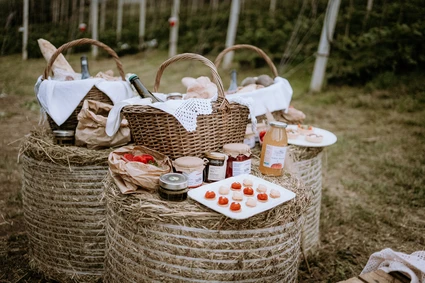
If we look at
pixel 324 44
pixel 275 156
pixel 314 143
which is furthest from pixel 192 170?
pixel 324 44

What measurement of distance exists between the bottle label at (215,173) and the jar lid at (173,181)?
208mm

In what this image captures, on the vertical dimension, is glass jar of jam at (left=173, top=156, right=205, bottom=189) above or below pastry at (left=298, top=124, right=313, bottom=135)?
above

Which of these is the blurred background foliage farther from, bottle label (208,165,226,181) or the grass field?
bottle label (208,165,226,181)

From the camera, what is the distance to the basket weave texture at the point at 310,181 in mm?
2475

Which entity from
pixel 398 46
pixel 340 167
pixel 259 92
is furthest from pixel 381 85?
pixel 259 92

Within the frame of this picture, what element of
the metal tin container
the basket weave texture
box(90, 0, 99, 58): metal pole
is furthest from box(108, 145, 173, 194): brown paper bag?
box(90, 0, 99, 58): metal pole

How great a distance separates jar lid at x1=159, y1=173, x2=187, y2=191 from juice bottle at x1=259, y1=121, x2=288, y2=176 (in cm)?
51

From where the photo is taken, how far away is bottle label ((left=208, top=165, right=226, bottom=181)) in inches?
74.0

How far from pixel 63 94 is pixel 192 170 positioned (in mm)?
1103

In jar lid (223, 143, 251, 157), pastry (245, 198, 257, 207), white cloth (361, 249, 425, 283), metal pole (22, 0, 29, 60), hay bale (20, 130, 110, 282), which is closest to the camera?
white cloth (361, 249, 425, 283)

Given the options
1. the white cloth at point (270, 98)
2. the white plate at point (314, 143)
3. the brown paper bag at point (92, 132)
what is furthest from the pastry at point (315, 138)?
the brown paper bag at point (92, 132)

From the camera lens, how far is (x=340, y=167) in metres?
4.29

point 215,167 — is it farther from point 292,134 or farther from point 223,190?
point 292,134

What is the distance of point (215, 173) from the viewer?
6.18 ft
